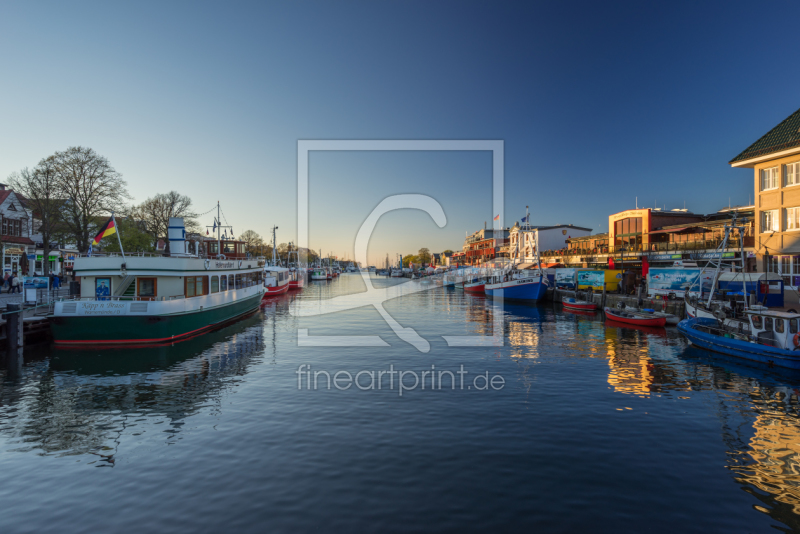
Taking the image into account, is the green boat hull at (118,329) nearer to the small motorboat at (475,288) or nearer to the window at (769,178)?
the window at (769,178)

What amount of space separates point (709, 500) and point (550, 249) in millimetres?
106758

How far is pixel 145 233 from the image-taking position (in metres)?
67.4

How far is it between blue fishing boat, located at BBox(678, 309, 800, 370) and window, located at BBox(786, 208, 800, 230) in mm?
19074

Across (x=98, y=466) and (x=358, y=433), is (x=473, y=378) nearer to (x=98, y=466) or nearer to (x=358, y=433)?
(x=358, y=433)

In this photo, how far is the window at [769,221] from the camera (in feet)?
124

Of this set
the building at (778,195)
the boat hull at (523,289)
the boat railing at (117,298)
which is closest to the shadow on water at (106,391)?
the boat railing at (117,298)

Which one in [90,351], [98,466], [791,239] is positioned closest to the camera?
[98,466]

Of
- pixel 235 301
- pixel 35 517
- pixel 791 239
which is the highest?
pixel 791 239

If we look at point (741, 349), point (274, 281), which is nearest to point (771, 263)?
point (741, 349)

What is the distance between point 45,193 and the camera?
1825 inches

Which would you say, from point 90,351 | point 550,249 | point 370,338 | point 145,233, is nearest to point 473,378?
point 370,338

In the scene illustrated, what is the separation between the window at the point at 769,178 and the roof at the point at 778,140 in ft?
5.95

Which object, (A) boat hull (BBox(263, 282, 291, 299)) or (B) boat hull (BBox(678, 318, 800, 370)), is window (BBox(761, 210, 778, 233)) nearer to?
(B) boat hull (BBox(678, 318, 800, 370))

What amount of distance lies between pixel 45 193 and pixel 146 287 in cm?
3151
